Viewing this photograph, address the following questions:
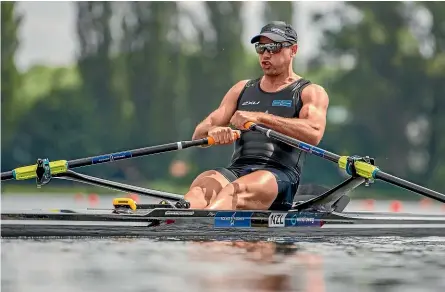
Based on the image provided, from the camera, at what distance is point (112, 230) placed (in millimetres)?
8789

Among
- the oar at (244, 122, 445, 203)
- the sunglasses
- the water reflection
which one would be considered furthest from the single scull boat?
the sunglasses

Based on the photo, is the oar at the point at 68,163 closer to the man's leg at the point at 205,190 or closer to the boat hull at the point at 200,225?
the man's leg at the point at 205,190

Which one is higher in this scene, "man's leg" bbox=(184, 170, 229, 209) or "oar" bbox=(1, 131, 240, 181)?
"oar" bbox=(1, 131, 240, 181)

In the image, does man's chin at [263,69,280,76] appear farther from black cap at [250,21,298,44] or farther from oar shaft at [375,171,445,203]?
oar shaft at [375,171,445,203]

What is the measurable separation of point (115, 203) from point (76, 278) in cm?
260

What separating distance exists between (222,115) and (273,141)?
712 millimetres

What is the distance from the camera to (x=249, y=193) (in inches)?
372

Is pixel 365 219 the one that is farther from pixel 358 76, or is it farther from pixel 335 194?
pixel 358 76

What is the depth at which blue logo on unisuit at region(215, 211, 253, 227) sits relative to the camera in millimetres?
9102

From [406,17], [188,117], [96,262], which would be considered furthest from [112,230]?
[406,17]

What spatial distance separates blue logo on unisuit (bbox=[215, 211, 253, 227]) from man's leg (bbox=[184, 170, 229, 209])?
43cm

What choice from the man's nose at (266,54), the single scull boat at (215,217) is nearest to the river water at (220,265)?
the single scull boat at (215,217)

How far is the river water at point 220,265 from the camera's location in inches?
254

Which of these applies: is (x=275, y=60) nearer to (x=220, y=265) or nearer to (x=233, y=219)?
(x=233, y=219)
